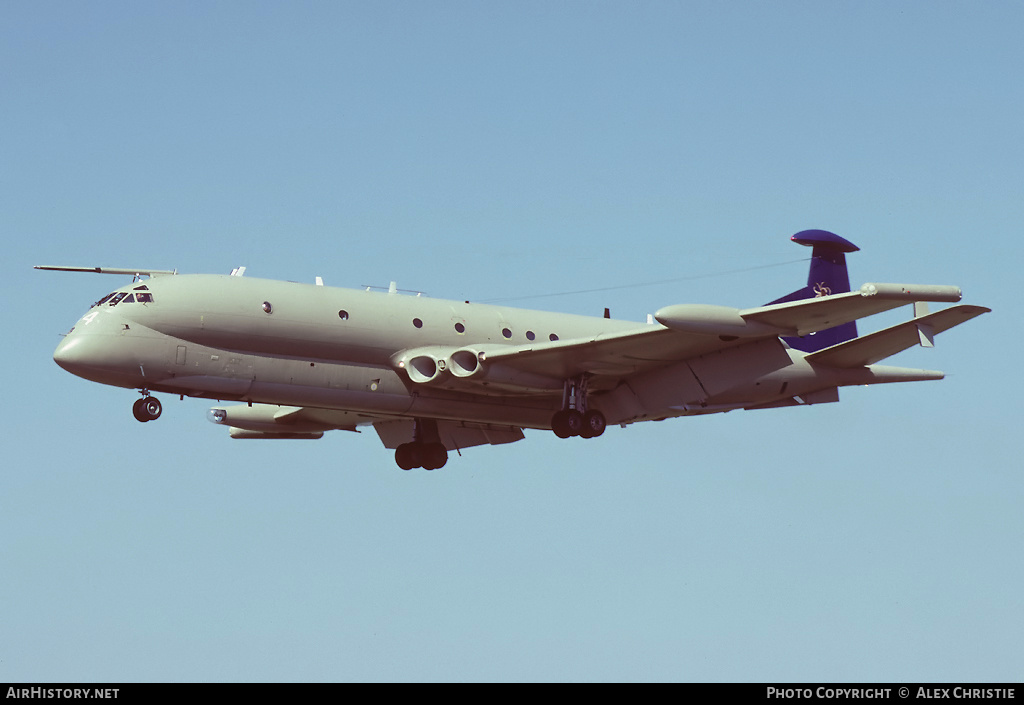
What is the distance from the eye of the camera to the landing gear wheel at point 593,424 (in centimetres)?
3225

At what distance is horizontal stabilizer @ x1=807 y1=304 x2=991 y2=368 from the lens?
29.5 meters

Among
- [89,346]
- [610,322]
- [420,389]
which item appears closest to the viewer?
[89,346]

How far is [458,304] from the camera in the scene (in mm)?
32625

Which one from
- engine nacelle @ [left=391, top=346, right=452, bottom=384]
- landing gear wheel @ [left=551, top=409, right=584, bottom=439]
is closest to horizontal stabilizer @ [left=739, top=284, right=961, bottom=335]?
landing gear wheel @ [left=551, top=409, right=584, bottom=439]

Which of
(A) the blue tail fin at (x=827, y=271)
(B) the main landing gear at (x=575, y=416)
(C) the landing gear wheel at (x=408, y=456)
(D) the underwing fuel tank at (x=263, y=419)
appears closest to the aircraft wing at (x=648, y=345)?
(B) the main landing gear at (x=575, y=416)

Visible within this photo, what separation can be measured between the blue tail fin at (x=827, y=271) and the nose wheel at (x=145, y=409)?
1618 centimetres

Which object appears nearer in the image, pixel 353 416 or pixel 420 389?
pixel 420 389

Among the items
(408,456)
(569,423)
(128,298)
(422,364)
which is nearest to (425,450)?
(408,456)

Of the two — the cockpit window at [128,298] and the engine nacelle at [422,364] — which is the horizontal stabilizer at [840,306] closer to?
the engine nacelle at [422,364]

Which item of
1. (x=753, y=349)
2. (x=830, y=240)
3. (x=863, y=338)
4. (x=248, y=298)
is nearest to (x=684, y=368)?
(x=753, y=349)

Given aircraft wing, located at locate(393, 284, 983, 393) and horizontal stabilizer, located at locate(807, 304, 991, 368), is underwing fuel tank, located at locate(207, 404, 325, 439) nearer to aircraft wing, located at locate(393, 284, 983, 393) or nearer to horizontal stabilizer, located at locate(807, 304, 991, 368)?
aircraft wing, located at locate(393, 284, 983, 393)

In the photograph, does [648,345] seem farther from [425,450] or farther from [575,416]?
[425,450]
